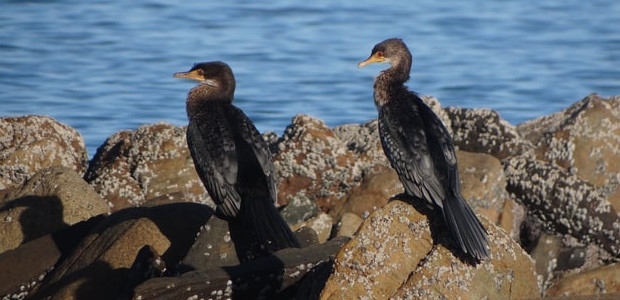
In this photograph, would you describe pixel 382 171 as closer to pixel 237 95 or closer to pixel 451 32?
pixel 237 95

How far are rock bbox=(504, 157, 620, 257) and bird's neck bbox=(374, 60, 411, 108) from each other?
224 centimetres

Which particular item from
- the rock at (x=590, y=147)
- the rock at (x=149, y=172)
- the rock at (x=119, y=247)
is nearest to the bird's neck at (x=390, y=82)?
the rock at (x=119, y=247)

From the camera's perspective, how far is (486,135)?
10.8 metres

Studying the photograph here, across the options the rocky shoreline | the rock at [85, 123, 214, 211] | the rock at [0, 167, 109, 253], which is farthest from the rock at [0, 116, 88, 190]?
the rock at [0, 167, 109, 253]

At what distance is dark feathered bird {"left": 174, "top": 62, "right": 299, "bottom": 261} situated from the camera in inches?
311

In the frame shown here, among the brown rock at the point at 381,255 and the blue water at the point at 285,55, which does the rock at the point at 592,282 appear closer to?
the brown rock at the point at 381,255

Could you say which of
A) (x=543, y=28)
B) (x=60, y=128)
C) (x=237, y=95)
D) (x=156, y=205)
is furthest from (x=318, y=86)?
(x=156, y=205)

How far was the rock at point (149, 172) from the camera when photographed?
33.3 feet

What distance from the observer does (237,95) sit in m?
19.0

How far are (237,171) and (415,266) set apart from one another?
210 centimetres

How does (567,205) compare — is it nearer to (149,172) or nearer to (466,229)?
(149,172)

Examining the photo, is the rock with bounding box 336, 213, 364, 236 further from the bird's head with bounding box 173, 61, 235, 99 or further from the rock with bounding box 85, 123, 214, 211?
the rock with bounding box 85, 123, 214, 211

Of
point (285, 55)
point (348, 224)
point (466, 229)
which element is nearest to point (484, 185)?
point (348, 224)

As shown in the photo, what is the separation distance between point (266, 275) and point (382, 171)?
10.5 feet
